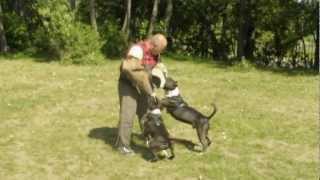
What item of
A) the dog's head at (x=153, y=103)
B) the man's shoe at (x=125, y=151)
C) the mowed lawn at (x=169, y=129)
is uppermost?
the dog's head at (x=153, y=103)

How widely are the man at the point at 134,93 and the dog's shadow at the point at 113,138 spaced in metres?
0.23

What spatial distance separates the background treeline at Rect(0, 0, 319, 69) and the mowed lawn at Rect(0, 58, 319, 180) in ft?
7.73

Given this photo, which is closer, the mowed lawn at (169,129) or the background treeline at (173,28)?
the mowed lawn at (169,129)

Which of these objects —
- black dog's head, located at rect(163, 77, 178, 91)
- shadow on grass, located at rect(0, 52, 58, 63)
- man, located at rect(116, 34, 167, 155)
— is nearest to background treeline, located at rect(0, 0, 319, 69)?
shadow on grass, located at rect(0, 52, 58, 63)

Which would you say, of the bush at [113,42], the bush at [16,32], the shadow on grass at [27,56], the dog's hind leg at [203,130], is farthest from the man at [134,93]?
the bush at [16,32]

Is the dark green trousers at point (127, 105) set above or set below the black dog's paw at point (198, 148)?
above

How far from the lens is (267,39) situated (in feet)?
69.9

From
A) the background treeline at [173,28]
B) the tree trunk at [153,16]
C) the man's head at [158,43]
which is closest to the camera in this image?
the man's head at [158,43]

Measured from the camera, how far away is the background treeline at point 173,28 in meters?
19.8

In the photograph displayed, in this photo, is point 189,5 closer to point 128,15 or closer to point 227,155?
point 128,15

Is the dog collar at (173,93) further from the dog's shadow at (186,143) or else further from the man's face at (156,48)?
the dog's shadow at (186,143)

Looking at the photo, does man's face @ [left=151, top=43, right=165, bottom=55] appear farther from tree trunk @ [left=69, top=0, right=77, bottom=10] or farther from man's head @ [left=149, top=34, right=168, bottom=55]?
tree trunk @ [left=69, top=0, right=77, bottom=10]

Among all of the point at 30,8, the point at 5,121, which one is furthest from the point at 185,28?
the point at 5,121

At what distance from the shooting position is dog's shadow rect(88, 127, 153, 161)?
9565 millimetres
